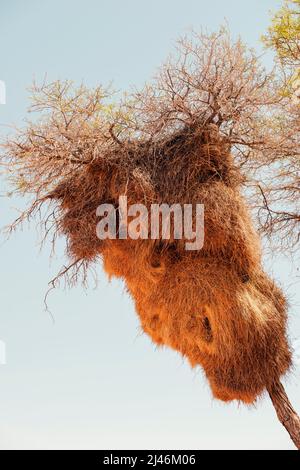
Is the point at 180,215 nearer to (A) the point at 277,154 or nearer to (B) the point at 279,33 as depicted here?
(A) the point at 277,154

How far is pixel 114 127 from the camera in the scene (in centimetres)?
827

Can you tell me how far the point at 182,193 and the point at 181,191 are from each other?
3 centimetres

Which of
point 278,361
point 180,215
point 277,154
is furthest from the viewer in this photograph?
point 277,154

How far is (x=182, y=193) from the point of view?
786cm

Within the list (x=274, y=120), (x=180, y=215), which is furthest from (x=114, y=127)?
(x=274, y=120)

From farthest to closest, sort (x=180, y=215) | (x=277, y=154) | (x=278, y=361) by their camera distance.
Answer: (x=277, y=154)
(x=278, y=361)
(x=180, y=215)

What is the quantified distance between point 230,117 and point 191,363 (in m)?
3.29

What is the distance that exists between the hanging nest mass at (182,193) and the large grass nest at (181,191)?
0.05 feet

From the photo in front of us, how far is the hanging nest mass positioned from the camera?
8000 millimetres

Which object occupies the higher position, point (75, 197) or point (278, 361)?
point (75, 197)

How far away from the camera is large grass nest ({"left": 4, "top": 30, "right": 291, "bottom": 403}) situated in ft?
26.2

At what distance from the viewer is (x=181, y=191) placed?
7867 mm

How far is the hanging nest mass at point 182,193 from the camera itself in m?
8.00

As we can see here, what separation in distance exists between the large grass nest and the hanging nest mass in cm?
1
